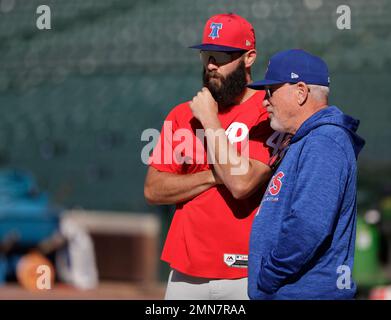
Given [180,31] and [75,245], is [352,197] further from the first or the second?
[180,31]

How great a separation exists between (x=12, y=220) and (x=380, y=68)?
3.99 metres

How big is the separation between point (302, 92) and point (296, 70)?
0.22 ft

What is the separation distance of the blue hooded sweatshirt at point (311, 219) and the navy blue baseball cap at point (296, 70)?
11cm

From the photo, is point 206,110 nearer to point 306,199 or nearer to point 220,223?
point 220,223

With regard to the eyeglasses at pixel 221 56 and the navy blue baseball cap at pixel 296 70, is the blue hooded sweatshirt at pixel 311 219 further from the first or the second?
the eyeglasses at pixel 221 56

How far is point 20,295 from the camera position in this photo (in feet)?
20.5

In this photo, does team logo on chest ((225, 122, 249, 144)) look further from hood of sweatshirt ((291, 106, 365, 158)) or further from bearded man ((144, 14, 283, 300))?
hood of sweatshirt ((291, 106, 365, 158))

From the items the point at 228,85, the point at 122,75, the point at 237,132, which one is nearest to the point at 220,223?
the point at 237,132

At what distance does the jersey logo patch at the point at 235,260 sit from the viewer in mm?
2714

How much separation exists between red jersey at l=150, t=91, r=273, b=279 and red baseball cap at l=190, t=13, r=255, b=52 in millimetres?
205

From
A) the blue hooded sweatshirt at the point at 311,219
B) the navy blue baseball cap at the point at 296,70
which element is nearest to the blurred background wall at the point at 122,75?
the navy blue baseball cap at the point at 296,70

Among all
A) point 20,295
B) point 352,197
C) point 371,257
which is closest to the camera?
point 352,197
